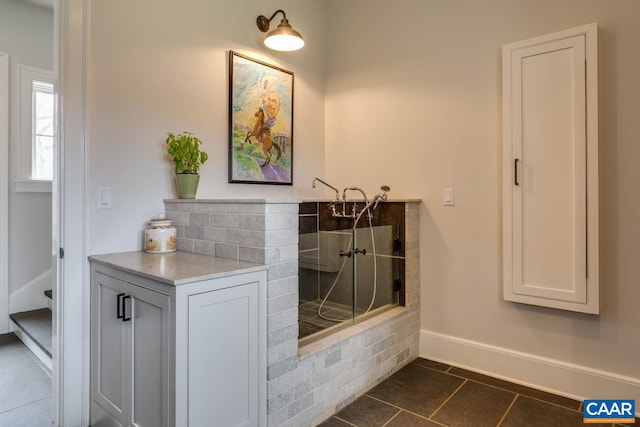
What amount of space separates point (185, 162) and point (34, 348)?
1905mm

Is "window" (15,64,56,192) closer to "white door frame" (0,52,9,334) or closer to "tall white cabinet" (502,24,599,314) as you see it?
"white door frame" (0,52,9,334)

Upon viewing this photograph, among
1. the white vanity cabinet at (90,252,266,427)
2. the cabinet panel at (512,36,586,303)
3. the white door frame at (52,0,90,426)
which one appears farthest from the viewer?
the cabinet panel at (512,36,586,303)

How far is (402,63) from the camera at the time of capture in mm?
2777

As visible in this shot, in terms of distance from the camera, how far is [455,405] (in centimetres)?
200

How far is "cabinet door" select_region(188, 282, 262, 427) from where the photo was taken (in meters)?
1.37

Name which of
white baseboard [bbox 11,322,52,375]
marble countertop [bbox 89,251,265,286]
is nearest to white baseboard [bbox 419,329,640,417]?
marble countertop [bbox 89,251,265,286]

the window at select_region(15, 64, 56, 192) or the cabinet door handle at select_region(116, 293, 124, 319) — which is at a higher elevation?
the window at select_region(15, 64, 56, 192)

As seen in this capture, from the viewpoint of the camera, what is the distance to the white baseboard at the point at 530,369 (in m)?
1.98

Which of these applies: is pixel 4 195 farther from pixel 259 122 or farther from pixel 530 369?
pixel 530 369

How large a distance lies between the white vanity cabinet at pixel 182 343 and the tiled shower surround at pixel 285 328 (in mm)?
72

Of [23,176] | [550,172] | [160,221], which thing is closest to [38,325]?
[23,176]

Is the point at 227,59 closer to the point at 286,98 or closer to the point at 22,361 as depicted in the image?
the point at 286,98

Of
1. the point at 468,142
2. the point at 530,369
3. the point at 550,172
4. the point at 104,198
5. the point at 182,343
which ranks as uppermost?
the point at 468,142

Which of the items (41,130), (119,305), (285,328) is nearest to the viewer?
(119,305)
